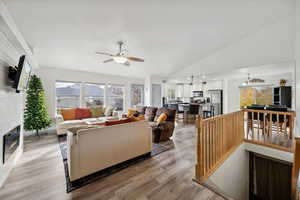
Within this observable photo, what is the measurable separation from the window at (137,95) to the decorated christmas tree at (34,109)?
3894 mm

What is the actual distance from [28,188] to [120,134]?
1.47 m

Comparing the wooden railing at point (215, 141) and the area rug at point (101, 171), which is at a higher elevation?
the wooden railing at point (215, 141)

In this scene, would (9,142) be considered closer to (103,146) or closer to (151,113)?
(103,146)

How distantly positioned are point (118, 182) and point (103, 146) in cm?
60

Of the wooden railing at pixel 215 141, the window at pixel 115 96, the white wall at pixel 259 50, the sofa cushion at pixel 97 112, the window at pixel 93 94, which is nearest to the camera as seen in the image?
the wooden railing at pixel 215 141

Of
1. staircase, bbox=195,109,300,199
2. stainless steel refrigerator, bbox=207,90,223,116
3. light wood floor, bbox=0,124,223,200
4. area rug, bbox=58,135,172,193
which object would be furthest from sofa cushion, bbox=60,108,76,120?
stainless steel refrigerator, bbox=207,90,223,116

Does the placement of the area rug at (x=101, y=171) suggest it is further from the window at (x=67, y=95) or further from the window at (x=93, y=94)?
the window at (x=93, y=94)

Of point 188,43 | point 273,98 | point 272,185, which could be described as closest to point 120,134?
point 188,43

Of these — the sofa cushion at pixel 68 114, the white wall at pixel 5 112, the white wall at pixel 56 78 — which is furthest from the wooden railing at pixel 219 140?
the white wall at pixel 56 78

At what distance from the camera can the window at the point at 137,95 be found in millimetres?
7068

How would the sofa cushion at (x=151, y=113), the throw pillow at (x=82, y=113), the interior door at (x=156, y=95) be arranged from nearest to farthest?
the sofa cushion at (x=151, y=113), the throw pillow at (x=82, y=113), the interior door at (x=156, y=95)

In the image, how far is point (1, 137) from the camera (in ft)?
6.03

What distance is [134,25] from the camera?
3.15 meters

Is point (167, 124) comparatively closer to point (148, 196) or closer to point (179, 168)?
point (179, 168)
